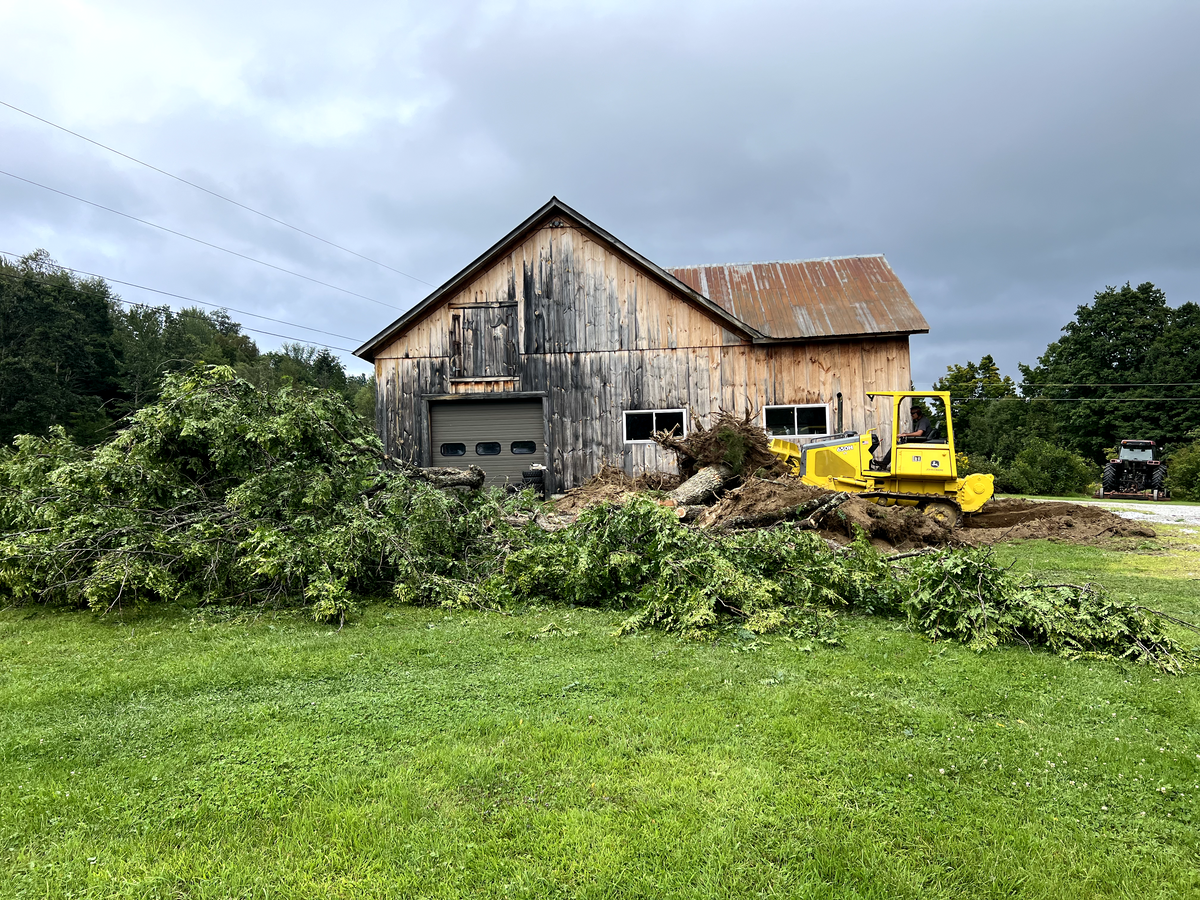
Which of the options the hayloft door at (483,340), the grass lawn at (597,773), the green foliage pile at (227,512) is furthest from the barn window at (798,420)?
the grass lawn at (597,773)

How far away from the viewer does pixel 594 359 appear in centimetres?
1520

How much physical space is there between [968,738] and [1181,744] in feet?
3.51

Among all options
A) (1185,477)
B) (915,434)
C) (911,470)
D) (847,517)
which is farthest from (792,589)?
(1185,477)

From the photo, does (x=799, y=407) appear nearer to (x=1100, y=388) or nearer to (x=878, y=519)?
(x=878, y=519)

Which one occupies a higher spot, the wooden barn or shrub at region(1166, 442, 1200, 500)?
the wooden barn

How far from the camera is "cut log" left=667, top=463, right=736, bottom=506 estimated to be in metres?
11.1

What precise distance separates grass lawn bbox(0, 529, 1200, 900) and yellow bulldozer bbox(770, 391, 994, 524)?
22.6ft

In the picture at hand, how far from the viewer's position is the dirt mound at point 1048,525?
1111 cm

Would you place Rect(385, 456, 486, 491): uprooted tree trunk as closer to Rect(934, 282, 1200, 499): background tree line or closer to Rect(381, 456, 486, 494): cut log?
Rect(381, 456, 486, 494): cut log

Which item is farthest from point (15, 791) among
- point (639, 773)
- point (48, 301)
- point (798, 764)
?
point (48, 301)

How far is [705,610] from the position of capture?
5695mm

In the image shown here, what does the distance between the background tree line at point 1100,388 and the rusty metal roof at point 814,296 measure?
2841 centimetres

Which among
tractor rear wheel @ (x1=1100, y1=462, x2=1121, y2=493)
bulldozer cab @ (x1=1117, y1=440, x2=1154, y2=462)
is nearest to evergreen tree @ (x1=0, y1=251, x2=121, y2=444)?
tractor rear wheel @ (x1=1100, y1=462, x2=1121, y2=493)

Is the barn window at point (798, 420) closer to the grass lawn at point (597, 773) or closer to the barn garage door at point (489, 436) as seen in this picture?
the barn garage door at point (489, 436)
